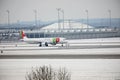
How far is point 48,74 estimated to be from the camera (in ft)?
14.9

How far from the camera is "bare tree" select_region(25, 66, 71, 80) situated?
4424mm

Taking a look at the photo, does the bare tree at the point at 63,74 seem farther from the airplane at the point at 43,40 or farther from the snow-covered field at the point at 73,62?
the airplane at the point at 43,40

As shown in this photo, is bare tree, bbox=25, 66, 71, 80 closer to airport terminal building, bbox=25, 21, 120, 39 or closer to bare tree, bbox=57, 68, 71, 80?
bare tree, bbox=57, 68, 71, 80

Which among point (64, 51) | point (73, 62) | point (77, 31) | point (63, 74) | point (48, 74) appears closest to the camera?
point (48, 74)

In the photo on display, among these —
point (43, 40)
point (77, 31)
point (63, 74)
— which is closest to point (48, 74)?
point (63, 74)

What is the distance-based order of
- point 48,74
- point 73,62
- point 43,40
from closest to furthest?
point 48,74 → point 43,40 → point 73,62

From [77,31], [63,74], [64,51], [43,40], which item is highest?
[77,31]

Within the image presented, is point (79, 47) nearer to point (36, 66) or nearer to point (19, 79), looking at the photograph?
point (36, 66)

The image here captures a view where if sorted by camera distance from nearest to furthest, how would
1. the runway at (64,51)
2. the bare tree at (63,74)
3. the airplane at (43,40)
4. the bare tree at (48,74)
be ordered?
the bare tree at (48,74)
the bare tree at (63,74)
the airplane at (43,40)
the runway at (64,51)

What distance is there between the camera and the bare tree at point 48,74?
4424 mm

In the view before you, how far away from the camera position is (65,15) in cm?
514

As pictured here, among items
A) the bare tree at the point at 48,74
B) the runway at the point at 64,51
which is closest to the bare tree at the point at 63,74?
the bare tree at the point at 48,74

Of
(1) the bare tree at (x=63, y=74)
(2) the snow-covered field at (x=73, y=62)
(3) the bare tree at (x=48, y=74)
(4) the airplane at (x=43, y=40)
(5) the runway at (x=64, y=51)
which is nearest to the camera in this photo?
(3) the bare tree at (x=48, y=74)

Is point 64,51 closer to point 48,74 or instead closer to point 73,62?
point 73,62
